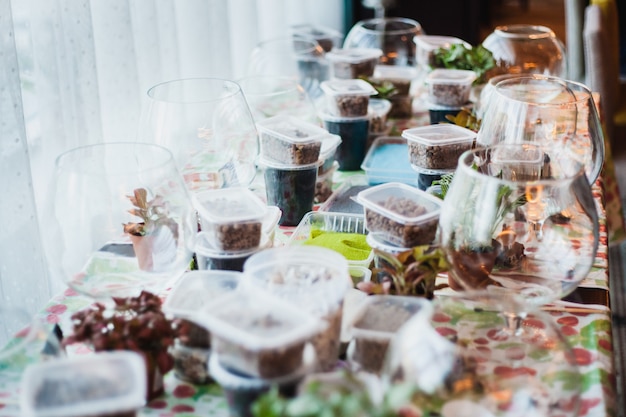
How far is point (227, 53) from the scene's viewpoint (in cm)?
245

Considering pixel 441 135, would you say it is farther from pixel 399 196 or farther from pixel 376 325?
pixel 376 325

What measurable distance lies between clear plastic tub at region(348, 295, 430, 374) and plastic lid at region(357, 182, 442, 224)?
6.5 inches

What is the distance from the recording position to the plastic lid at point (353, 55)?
2.04 m

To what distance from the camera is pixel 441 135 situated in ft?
4.98

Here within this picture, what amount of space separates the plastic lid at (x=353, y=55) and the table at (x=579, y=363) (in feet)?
2.83

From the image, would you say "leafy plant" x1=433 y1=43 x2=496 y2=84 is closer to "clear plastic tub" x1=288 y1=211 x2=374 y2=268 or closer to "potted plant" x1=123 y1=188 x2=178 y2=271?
"clear plastic tub" x1=288 y1=211 x2=374 y2=268

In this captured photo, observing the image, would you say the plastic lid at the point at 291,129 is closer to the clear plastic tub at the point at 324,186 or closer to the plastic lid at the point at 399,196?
the clear plastic tub at the point at 324,186

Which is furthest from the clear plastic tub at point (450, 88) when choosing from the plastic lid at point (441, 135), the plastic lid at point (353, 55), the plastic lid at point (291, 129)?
the plastic lid at point (291, 129)

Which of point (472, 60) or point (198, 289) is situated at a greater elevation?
point (472, 60)

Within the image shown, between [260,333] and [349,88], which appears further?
[349,88]

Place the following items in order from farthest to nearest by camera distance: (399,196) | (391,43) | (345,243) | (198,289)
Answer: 1. (391,43)
2. (345,243)
3. (399,196)
4. (198,289)

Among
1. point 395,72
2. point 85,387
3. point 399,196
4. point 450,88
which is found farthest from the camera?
point 395,72

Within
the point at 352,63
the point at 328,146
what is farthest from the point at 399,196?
the point at 352,63

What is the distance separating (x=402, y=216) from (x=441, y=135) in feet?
1.27
